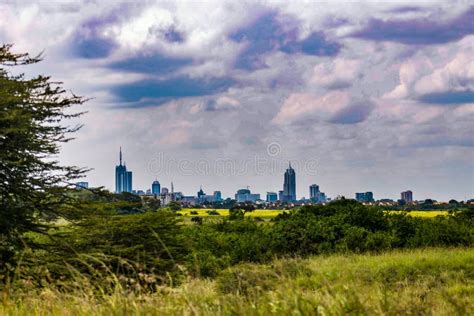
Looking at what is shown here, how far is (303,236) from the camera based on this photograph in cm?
2933

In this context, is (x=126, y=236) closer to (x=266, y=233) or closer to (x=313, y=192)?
(x=266, y=233)

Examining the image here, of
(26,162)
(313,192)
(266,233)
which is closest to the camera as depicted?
(26,162)

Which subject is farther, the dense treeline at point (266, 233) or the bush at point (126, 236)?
the dense treeline at point (266, 233)

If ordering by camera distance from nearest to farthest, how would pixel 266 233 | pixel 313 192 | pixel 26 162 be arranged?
pixel 26 162, pixel 266 233, pixel 313 192

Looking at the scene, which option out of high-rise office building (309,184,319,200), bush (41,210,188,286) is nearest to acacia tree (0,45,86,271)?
bush (41,210,188,286)

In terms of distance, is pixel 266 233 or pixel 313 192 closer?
pixel 266 233

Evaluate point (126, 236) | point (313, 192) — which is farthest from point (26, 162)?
point (313, 192)

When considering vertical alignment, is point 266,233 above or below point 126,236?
below

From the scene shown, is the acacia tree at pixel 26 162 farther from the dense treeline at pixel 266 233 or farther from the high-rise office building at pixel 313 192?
the high-rise office building at pixel 313 192

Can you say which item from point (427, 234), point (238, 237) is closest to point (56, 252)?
point (238, 237)

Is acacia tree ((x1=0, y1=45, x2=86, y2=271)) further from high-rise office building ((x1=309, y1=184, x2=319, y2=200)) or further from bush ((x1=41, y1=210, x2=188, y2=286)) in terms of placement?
high-rise office building ((x1=309, y1=184, x2=319, y2=200))

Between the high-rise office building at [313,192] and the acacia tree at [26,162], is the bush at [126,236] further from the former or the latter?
the high-rise office building at [313,192]

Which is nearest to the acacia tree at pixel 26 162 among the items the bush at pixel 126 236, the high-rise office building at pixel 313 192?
the bush at pixel 126 236

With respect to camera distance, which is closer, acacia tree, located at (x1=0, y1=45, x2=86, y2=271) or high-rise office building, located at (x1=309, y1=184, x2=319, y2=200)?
acacia tree, located at (x1=0, y1=45, x2=86, y2=271)
